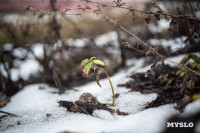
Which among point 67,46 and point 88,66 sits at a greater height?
point 67,46

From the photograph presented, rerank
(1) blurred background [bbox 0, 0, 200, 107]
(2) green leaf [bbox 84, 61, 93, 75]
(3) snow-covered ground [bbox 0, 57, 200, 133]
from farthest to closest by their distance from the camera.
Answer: (1) blurred background [bbox 0, 0, 200, 107]
(2) green leaf [bbox 84, 61, 93, 75]
(3) snow-covered ground [bbox 0, 57, 200, 133]

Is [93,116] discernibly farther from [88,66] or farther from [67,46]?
[67,46]

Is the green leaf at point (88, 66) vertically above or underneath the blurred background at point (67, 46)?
underneath

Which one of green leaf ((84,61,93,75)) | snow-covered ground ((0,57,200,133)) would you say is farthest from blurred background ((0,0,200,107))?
green leaf ((84,61,93,75))

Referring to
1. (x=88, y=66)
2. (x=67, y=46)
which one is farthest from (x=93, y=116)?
(x=67, y=46)

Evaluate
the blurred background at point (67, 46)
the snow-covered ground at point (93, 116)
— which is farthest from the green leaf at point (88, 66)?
the blurred background at point (67, 46)

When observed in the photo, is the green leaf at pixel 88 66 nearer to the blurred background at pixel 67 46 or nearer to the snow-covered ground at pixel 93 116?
the snow-covered ground at pixel 93 116

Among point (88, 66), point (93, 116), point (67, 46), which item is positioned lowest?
point (93, 116)

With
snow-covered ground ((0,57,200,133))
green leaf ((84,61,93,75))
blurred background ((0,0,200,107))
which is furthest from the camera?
blurred background ((0,0,200,107))

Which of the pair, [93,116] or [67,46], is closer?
[93,116]

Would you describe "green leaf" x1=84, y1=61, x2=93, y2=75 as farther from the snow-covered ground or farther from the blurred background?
the blurred background
